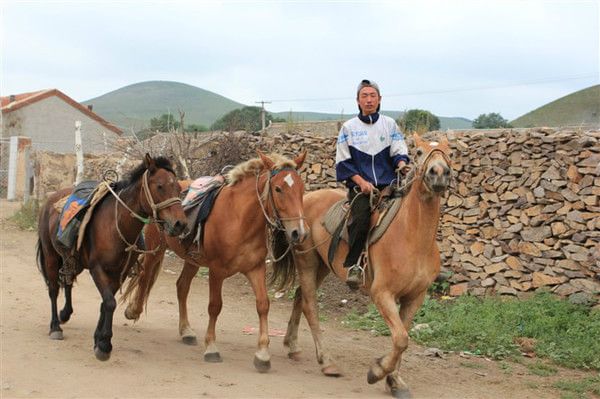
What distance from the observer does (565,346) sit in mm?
7418

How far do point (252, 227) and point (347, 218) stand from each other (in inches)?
38.3

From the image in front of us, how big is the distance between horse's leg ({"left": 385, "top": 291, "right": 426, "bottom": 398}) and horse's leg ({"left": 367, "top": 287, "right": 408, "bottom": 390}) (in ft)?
0.44

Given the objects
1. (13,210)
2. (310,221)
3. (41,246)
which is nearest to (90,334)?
(41,246)

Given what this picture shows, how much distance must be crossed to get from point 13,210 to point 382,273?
15.4m

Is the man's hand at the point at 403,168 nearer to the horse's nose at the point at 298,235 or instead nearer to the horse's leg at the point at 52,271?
the horse's nose at the point at 298,235

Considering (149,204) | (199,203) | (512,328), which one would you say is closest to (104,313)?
(149,204)

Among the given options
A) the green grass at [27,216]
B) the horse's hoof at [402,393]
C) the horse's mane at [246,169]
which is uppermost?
the horse's mane at [246,169]

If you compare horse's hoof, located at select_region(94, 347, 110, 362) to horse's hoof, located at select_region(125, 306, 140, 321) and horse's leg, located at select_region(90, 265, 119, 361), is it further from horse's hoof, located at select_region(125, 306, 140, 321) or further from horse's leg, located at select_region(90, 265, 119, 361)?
horse's hoof, located at select_region(125, 306, 140, 321)

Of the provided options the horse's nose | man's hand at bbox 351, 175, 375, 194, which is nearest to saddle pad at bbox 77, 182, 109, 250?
the horse's nose

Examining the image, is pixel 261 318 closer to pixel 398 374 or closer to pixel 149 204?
pixel 398 374

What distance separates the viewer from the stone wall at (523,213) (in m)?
8.52

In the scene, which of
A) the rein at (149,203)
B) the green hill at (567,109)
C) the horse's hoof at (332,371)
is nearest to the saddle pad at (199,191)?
the rein at (149,203)

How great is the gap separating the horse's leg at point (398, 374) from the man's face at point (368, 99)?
186cm

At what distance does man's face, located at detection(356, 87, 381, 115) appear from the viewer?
6375mm
